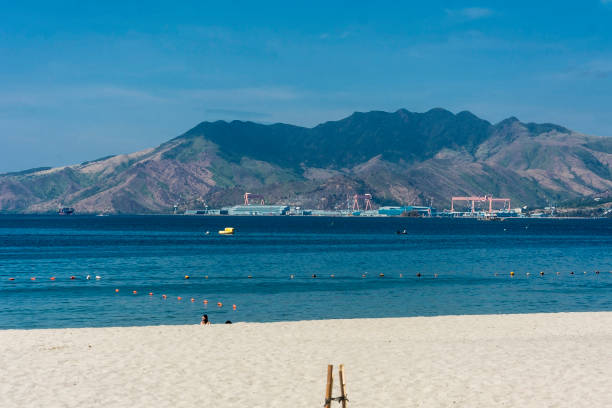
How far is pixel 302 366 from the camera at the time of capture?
24.2 m

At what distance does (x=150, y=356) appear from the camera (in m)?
25.6

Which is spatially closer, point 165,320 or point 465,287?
point 165,320

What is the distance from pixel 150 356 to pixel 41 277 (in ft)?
156

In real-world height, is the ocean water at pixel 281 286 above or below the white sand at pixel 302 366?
below

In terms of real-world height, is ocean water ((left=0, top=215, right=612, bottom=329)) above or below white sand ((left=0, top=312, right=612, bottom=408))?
below

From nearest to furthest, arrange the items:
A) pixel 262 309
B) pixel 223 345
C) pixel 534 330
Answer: pixel 223 345 → pixel 534 330 → pixel 262 309

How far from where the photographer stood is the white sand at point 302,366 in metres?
19.8

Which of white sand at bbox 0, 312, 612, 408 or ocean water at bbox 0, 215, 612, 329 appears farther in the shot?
ocean water at bbox 0, 215, 612, 329

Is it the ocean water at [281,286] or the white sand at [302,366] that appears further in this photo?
the ocean water at [281,286]

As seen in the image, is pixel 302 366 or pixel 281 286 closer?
pixel 302 366

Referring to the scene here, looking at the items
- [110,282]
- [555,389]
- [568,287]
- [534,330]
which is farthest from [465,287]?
[555,389]

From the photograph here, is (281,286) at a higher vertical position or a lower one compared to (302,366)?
lower

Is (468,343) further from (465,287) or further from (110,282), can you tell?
(110,282)

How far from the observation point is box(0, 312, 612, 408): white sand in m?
19.8
